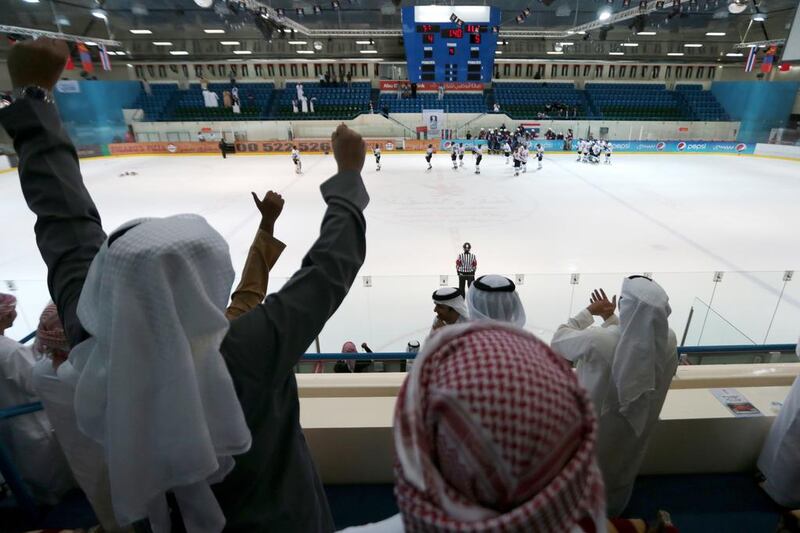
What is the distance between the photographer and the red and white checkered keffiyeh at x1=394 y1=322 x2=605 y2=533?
447mm

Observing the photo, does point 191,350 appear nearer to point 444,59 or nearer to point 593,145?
point 593,145

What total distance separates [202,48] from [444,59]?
16261 mm

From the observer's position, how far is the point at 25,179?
1.07m

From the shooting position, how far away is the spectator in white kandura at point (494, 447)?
1.47ft

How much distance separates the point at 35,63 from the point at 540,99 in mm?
28955

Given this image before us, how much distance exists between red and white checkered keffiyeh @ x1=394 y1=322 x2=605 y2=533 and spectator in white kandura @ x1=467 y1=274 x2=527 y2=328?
2085 millimetres

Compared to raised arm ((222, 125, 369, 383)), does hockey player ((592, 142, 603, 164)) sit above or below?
below

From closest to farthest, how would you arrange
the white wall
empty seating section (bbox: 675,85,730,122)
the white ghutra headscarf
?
the white ghutra headscarf → the white wall → empty seating section (bbox: 675,85,730,122)

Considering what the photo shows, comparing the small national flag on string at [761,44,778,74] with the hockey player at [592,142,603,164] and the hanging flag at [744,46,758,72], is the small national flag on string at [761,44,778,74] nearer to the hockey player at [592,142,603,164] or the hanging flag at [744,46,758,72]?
the hanging flag at [744,46,758,72]

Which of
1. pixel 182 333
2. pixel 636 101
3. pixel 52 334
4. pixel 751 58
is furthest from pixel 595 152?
pixel 182 333

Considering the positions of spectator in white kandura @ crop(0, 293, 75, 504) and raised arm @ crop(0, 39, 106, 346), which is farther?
spectator in white kandura @ crop(0, 293, 75, 504)

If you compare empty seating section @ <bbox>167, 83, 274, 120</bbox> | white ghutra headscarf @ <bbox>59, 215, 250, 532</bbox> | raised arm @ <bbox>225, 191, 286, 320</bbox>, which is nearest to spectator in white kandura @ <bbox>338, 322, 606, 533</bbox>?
white ghutra headscarf @ <bbox>59, 215, 250, 532</bbox>

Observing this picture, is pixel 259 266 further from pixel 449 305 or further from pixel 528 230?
pixel 528 230

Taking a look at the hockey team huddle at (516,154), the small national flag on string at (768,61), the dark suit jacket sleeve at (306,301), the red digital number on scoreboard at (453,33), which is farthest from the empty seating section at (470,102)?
the dark suit jacket sleeve at (306,301)
